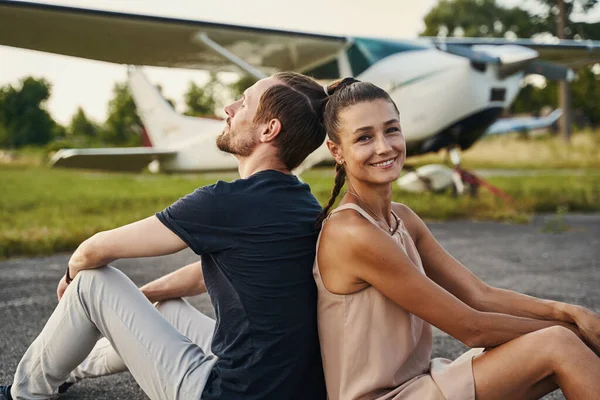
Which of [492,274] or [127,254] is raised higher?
[127,254]

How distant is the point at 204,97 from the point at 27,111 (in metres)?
47.5

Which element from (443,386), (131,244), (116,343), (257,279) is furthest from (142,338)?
(443,386)

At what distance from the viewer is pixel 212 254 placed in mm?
1452

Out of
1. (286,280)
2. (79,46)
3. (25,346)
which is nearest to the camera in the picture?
(286,280)

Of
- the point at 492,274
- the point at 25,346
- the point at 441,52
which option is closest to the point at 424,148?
the point at 441,52

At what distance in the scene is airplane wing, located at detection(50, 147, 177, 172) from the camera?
10992mm

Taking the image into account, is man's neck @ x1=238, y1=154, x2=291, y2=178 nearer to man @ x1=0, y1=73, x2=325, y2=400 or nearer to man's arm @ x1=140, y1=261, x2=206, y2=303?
man @ x1=0, y1=73, x2=325, y2=400

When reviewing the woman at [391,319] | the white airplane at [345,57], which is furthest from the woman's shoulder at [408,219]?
the white airplane at [345,57]

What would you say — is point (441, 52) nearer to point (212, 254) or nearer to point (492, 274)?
point (492, 274)

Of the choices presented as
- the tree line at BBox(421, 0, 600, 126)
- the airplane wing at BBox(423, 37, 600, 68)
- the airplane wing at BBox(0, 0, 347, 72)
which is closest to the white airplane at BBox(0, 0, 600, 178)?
the airplane wing at BBox(0, 0, 347, 72)

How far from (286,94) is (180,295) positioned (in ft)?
2.81

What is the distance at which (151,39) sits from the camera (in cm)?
852

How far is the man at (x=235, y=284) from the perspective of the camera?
55.7 inches

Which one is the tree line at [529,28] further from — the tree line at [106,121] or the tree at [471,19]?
the tree line at [106,121]
